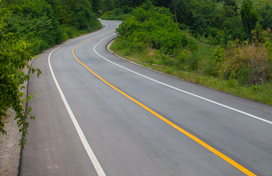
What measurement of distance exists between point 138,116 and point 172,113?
1186 mm

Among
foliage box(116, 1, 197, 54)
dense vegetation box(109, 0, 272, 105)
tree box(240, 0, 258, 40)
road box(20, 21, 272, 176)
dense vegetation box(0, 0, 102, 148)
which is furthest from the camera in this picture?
tree box(240, 0, 258, 40)

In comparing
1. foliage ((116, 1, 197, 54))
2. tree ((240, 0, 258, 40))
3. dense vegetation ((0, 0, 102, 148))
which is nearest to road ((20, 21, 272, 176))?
dense vegetation ((0, 0, 102, 148))

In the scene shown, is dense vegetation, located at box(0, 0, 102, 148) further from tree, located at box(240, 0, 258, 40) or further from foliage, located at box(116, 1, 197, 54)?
tree, located at box(240, 0, 258, 40)

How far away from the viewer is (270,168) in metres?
4.52

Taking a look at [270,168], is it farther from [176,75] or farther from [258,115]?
[176,75]

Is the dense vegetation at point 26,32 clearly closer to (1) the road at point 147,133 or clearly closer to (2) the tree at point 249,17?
(1) the road at point 147,133

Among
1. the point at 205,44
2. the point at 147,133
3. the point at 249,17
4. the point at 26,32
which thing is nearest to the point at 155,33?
the point at 26,32

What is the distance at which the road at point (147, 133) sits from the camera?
470cm

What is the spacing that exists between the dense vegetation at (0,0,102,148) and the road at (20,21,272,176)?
911mm

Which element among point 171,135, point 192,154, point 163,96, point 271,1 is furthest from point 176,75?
point 271,1

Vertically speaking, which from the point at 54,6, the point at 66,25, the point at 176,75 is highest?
the point at 54,6

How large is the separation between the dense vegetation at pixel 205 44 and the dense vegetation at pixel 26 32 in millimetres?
8708

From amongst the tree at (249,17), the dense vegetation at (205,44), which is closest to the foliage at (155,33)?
the dense vegetation at (205,44)

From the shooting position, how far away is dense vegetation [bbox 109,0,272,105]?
12.0 m
